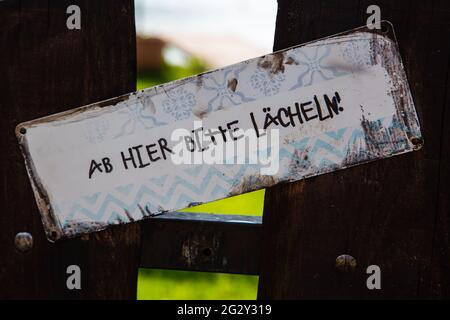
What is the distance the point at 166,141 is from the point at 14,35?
505mm

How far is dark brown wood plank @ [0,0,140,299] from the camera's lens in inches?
70.0

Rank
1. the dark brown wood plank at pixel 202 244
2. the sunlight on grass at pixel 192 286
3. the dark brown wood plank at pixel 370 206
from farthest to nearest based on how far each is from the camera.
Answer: the sunlight on grass at pixel 192 286
the dark brown wood plank at pixel 202 244
the dark brown wood plank at pixel 370 206

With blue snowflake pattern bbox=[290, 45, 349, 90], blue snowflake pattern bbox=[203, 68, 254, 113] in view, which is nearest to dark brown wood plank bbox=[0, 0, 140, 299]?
blue snowflake pattern bbox=[203, 68, 254, 113]

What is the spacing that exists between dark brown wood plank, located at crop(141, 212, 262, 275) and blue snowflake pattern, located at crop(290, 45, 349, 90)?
0.42m

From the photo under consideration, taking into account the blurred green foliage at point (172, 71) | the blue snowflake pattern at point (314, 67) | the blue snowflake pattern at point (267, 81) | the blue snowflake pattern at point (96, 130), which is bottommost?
the blue snowflake pattern at point (96, 130)

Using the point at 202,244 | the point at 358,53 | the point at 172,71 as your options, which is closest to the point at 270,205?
the point at 202,244

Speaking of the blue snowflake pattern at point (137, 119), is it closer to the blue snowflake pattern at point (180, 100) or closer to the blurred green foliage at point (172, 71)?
the blue snowflake pattern at point (180, 100)

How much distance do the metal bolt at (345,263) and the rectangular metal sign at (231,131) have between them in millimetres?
253

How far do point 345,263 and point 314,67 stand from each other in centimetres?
55

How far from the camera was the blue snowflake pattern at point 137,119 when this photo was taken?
1778mm

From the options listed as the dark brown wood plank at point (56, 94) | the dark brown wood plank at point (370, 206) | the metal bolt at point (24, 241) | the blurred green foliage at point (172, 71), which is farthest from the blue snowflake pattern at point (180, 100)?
the blurred green foliage at point (172, 71)

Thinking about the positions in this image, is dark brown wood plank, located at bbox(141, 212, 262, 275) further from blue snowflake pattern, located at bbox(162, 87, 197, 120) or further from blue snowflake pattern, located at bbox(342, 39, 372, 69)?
blue snowflake pattern, located at bbox(342, 39, 372, 69)

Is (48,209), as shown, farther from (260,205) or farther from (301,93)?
(260,205)
